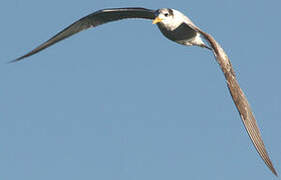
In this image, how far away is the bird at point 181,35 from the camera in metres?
22.1

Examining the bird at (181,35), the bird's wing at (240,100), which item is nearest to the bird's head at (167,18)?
the bird at (181,35)

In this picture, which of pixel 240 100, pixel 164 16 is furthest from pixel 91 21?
pixel 240 100

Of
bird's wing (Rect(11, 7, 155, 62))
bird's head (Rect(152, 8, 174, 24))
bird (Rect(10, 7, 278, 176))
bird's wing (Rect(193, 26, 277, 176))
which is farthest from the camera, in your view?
bird's wing (Rect(11, 7, 155, 62))

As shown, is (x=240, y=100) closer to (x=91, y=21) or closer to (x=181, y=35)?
(x=181, y=35)

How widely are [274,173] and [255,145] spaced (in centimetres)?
152

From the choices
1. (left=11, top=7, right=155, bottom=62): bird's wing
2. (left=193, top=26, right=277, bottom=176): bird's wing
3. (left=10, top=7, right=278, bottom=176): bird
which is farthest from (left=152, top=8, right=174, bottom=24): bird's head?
(left=11, top=7, right=155, bottom=62): bird's wing

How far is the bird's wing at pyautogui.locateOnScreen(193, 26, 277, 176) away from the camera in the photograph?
21672 mm

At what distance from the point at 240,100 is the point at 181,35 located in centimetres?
329

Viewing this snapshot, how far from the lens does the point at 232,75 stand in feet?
74.3

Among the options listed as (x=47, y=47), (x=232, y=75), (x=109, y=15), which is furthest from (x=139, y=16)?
(x=232, y=75)

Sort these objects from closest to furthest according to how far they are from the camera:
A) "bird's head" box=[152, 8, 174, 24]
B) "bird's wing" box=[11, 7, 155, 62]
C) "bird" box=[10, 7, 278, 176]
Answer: "bird" box=[10, 7, 278, 176] → "bird's head" box=[152, 8, 174, 24] → "bird's wing" box=[11, 7, 155, 62]

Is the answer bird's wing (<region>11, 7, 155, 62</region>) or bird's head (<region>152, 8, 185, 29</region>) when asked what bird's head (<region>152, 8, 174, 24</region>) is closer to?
bird's head (<region>152, 8, 185, 29</region>)

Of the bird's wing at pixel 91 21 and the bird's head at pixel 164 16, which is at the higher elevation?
the bird's wing at pixel 91 21

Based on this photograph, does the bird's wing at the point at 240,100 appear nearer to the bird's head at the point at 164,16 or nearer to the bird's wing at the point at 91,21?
the bird's head at the point at 164,16
